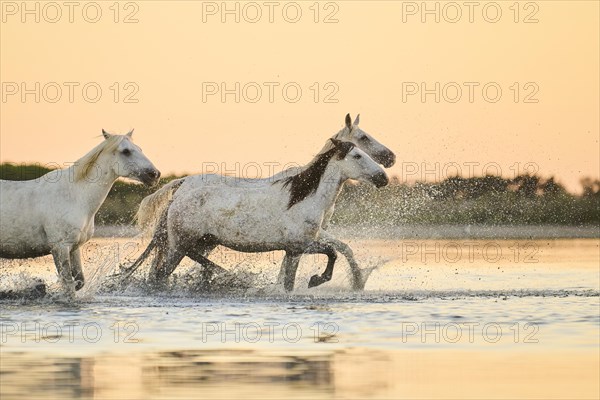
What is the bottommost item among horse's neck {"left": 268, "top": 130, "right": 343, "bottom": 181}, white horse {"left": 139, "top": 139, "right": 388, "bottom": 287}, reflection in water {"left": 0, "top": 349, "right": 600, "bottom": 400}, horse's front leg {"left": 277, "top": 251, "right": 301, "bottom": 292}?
reflection in water {"left": 0, "top": 349, "right": 600, "bottom": 400}

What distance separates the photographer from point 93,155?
14.7 meters

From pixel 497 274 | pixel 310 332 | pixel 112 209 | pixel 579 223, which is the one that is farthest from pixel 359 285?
pixel 579 223

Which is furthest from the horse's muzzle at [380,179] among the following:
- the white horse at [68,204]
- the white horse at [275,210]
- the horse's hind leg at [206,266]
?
the white horse at [68,204]

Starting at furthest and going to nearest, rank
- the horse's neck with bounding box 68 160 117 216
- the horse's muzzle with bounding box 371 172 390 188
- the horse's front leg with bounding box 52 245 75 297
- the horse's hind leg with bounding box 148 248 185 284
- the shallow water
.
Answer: the horse's hind leg with bounding box 148 248 185 284, the horse's muzzle with bounding box 371 172 390 188, the horse's neck with bounding box 68 160 117 216, the horse's front leg with bounding box 52 245 75 297, the shallow water

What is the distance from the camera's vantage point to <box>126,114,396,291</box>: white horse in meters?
15.8

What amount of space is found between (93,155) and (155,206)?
7.27 feet

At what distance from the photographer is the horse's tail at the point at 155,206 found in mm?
16812

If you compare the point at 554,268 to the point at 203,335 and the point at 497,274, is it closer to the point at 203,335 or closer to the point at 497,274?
the point at 497,274

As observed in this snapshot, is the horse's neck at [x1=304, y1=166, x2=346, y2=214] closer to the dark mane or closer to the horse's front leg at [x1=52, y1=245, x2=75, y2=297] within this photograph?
the dark mane

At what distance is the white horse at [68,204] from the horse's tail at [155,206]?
2088mm

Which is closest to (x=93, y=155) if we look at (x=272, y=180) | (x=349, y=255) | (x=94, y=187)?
(x=94, y=187)

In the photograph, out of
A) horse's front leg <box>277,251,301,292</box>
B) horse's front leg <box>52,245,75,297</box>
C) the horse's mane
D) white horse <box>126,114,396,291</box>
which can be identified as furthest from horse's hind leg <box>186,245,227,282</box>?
horse's front leg <box>52,245,75,297</box>

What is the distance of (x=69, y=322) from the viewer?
12438 millimetres

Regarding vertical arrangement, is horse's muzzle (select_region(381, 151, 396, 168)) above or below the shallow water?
above
